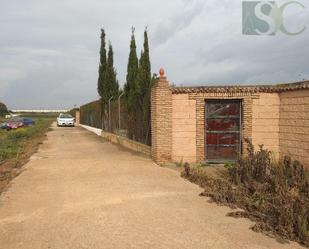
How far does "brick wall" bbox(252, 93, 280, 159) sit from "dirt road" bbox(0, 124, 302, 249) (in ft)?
11.1

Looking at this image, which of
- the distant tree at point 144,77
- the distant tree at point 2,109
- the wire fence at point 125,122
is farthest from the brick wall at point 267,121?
the distant tree at point 2,109

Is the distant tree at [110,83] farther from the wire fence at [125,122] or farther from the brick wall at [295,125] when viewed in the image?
the brick wall at [295,125]

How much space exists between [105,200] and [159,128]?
228 inches

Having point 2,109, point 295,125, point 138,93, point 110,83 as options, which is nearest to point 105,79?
point 110,83

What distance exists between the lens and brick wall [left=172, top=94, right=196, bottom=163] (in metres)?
15.1

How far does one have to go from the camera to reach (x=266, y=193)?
943 cm

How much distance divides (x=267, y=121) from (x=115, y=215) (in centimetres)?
815

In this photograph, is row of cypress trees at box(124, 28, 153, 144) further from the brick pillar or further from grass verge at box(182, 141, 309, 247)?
grass verge at box(182, 141, 309, 247)

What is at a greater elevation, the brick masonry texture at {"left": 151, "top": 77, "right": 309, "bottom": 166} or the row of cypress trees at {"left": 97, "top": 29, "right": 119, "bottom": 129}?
the row of cypress trees at {"left": 97, "top": 29, "right": 119, "bottom": 129}

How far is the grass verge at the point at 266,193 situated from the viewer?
6984mm

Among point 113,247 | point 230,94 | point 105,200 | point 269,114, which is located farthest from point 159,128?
point 113,247

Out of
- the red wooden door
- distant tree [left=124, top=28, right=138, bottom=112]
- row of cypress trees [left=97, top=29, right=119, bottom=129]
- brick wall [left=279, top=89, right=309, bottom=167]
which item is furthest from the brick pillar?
row of cypress trees [left=97, top=29, right=119, bottom=129]

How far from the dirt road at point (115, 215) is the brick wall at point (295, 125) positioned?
11.7 ft

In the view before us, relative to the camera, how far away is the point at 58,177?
13.1 meters
